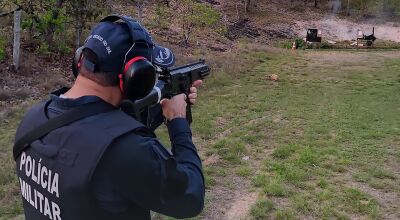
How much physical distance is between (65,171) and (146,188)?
0.24m

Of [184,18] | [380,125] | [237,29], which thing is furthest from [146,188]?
[237,29]

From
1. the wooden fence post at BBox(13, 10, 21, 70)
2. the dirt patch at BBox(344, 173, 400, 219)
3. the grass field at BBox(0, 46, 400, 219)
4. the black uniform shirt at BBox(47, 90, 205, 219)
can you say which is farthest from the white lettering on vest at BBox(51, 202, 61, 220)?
the wooden fence post at BBox(13, 10, 21, 70)

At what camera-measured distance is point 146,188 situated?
142cm

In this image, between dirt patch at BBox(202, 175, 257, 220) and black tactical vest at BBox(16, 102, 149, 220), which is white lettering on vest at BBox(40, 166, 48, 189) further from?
dirt patch at BBox(202, 175, 257, 220)

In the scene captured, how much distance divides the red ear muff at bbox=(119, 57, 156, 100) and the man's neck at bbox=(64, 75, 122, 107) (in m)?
0.03

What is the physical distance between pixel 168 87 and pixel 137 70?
0.35m

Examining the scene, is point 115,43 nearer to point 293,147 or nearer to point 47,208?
point 47,208

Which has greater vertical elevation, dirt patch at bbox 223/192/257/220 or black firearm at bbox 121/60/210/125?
black firearm at bbox 121/60/210/125

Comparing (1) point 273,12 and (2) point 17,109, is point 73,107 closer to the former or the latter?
(2) point 17,109

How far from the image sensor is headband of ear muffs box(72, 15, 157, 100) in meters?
1.49

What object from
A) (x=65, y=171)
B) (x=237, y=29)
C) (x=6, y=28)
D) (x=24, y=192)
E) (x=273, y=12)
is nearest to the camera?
(x=65, y=171)

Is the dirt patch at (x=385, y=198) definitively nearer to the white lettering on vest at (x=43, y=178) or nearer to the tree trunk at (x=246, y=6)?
the white lettering on vest at (x=43, y=178)

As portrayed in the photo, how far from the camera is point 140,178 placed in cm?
141

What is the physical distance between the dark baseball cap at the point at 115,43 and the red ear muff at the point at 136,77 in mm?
26
